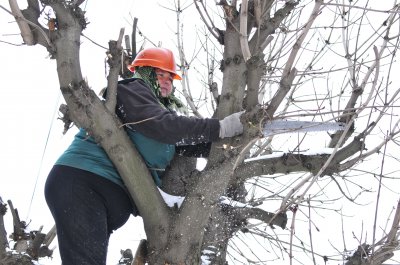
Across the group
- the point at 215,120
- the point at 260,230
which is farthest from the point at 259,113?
the point at 260,230

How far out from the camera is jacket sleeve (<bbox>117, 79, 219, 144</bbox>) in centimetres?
273

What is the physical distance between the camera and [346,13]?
4531 mm

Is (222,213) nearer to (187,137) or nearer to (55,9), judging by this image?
(187,137)

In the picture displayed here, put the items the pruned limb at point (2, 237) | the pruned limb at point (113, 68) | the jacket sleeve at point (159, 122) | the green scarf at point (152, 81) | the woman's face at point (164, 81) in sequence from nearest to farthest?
the pruned limb at point (113, 68)
the jacket sleeve at point (159, 122)
the pruned limb at point (2, 237)
the green scarf at point (152, 81)
the woman's face at point (164, 81)

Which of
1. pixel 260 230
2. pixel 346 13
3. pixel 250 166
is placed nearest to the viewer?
pixel 250 166

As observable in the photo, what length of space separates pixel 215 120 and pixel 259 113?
0.27 m

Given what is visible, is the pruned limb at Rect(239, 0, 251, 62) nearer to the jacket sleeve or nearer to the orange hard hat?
the jacket sleeve

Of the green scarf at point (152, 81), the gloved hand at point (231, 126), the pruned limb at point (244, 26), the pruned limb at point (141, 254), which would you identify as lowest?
the pruned limb at point (141, 254)

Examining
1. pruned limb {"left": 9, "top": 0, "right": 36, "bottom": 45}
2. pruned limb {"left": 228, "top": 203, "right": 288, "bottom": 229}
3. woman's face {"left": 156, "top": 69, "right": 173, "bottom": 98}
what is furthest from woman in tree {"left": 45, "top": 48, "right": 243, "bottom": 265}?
pruned limb {"left": 228, "top": 203, "right": 288, "bottom": 229}

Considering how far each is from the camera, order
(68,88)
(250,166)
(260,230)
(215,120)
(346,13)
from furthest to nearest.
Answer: (346,13)
(260,230)
(250,166)
(215,120)
(68,88)

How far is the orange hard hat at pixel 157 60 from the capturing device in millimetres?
3406

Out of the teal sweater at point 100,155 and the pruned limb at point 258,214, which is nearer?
the teal sweater at point 100,155

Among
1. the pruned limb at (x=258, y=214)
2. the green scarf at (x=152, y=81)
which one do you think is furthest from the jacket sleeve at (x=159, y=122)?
the pruned limb at (x=258, y=214)

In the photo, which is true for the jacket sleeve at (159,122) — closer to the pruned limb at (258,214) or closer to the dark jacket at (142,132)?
the dark jacket at (142,132)
